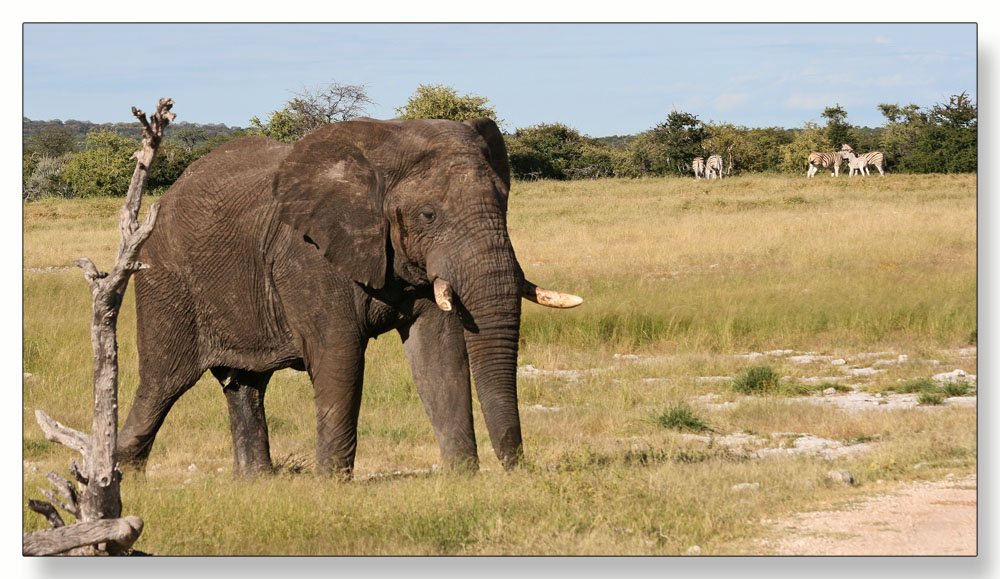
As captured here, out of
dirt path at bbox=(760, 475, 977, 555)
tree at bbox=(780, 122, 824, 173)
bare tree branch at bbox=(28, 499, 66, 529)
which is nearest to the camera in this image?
bare tree branch at bbox=(28, 499, 66, 529)

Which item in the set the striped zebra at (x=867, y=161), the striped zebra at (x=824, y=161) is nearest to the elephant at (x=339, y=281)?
the striped zebra at (x=867, y=161)

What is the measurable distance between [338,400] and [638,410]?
446 centimetres

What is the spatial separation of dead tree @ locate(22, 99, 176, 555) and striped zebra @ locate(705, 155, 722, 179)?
45.0m

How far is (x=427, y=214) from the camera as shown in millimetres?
8531

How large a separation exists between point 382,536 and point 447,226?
2.10m

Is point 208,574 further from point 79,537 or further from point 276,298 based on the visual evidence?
point 276,298

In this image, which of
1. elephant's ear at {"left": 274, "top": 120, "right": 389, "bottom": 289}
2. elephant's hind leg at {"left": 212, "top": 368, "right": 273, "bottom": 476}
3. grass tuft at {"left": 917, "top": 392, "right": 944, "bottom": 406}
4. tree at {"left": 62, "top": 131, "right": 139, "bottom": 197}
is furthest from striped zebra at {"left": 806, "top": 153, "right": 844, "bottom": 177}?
elephant's ear at {"left": 274, "top": 120, "right": 389, "bottom": 289}

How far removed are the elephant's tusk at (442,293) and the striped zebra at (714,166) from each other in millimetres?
43393

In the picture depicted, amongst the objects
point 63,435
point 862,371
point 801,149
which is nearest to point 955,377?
point 862,371

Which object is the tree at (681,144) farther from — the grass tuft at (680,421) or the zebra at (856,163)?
the grass tuft at (680,421)

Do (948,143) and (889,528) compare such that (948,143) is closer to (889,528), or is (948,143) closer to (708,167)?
(708,167)

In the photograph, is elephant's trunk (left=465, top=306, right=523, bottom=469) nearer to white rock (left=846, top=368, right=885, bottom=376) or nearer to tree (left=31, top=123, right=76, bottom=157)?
white rock (left=846, top=368, right=885, bottom=376)

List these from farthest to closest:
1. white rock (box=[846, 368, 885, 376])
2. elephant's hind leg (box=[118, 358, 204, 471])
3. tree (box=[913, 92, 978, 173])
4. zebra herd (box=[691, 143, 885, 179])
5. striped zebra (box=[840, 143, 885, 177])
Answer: zebra herd (box=[691, 143, 885, 179]) < striped zebra (box=[840, 143, 885, 177]) < tree (box=[913, 92, 978, 173]) < white rock (box=[846, 368, 885, 376]) < elephant's hind leg (box=[118, 358, 204, 471])

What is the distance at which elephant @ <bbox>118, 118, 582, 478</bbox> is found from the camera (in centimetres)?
845
